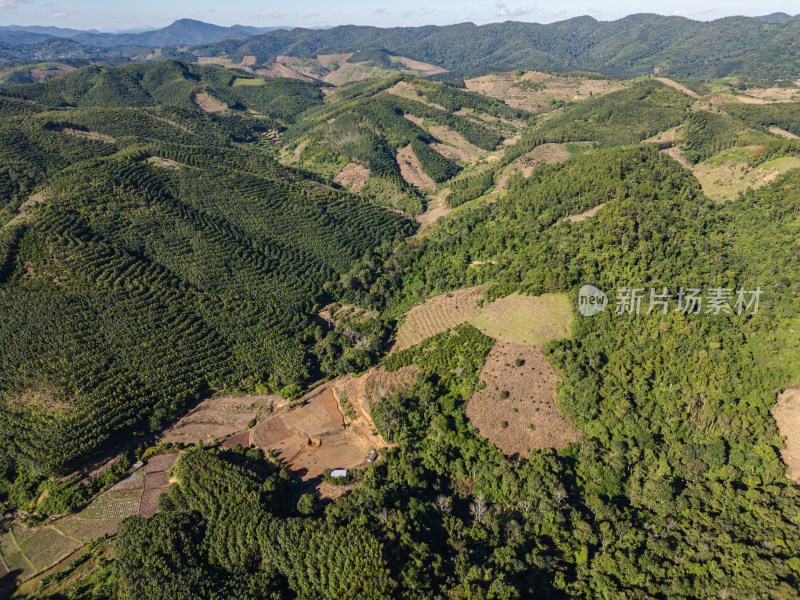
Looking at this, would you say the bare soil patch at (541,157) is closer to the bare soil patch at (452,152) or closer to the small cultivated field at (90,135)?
the bare soil patch at (452,152)

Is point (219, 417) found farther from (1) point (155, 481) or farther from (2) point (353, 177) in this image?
(2) point (353, 177)

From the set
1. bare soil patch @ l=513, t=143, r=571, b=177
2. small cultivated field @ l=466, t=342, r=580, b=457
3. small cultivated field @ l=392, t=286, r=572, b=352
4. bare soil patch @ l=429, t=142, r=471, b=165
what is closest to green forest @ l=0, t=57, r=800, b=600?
small cultivated field @ l=466, t=342, r=580, b=457

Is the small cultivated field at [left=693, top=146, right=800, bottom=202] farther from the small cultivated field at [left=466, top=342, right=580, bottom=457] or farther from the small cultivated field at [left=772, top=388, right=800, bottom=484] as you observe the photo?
the small cultivated field at [left=466, top=342, right=580, bottom=457]

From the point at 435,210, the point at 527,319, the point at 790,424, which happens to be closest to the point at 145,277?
the point at 527,319

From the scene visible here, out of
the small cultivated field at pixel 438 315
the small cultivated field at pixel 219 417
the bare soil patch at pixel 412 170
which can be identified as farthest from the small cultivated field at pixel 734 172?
the small cultivated field at pixel 219 417

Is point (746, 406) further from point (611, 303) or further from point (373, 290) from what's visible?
point (373, 290)
